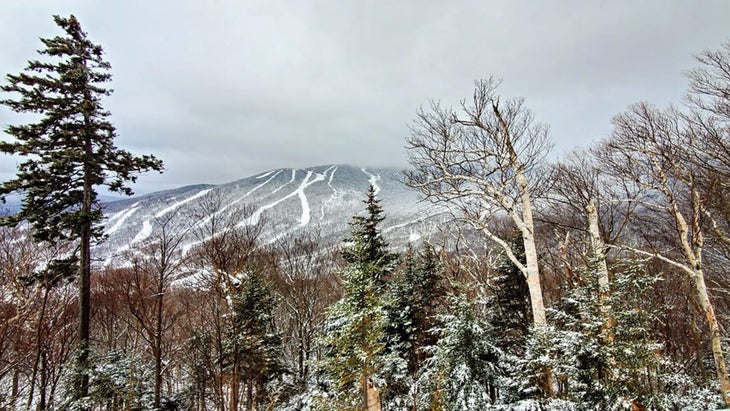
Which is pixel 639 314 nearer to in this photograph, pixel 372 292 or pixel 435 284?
pixel 372 292

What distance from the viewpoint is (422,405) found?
9.09 meters

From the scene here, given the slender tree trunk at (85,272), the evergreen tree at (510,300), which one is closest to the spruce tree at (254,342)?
the slender tree trunk at (85,272)

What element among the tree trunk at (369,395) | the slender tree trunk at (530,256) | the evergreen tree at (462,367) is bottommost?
the tree trunk at (369,395)

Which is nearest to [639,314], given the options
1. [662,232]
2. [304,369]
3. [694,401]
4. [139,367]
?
[694,401]

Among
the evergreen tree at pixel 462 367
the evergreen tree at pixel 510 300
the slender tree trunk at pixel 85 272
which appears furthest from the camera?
the evergreen tree at pixel 510 300

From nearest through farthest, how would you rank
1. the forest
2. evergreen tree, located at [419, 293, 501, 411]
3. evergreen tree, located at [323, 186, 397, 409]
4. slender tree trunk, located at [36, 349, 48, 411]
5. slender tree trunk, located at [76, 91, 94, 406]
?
the forest
evergreen tree, located at [419, 293, 501, 411]
slender tree trunk, located at [36, 349, 48, 411]
evergreen tree, located at [323, 186, 397, 409]
slender tree trunk, located at [76, 91, 94, 406]

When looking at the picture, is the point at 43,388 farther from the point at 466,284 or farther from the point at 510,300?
the point at 510,300

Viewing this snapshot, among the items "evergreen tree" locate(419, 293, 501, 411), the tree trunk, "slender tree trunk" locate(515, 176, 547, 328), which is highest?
"slender tree trunk" locate(515, 176, 547, 328)

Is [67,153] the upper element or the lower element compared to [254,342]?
upper

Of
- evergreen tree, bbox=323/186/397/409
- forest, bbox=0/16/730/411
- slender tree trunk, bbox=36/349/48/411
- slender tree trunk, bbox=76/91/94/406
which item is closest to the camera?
forest, bbox=0/16/730/411

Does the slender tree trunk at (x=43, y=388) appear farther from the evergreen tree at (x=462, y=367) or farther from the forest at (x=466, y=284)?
the evergreen tree at (x=462, y=367)

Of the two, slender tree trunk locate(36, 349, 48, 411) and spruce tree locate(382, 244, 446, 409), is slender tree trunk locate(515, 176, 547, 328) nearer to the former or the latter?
spruce tree locate(382, 244, 446, 409)

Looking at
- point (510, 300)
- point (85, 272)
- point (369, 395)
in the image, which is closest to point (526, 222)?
point (369, 395)

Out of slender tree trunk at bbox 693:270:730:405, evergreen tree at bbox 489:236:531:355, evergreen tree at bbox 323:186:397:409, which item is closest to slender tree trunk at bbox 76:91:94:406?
evergreen tree at bbox 323:186:397:409
